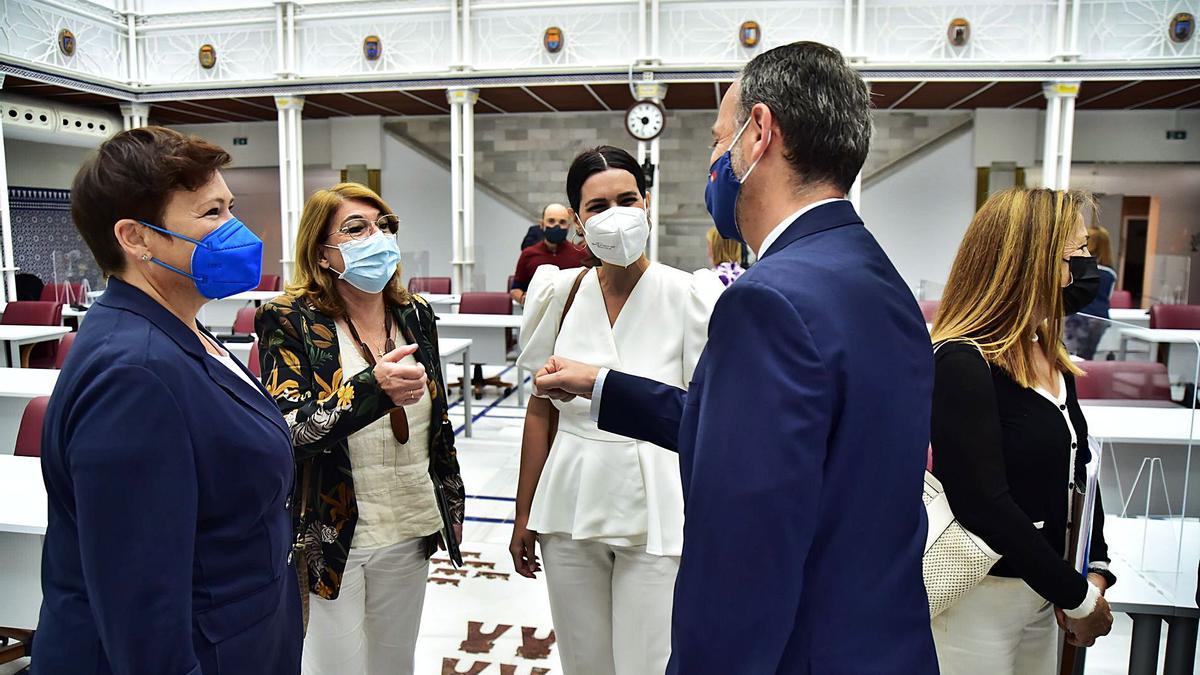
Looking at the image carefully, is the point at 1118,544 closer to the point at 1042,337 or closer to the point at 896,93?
the point at 1042,337

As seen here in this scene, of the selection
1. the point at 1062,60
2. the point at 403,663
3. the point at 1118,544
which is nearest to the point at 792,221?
the point at 403,663

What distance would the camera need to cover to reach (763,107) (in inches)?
45.9

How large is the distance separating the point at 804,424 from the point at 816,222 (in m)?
0.34

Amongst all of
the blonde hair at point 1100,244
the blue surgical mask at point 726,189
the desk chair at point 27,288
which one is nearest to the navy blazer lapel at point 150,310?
the blue surgical mask at point 726,189

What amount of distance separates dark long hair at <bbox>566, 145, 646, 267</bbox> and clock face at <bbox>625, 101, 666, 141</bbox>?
9.18 meters

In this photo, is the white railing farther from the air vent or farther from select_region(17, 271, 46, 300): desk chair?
select_region(17, 271, 46, 300): desk chair

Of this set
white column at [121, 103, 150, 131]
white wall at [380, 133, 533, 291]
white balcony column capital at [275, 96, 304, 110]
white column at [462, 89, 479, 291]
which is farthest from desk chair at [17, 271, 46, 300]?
white column at [462, 89, 479, 291]

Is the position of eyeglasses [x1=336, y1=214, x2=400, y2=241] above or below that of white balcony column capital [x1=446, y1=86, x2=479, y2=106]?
below

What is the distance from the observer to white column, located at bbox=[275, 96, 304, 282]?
12.5m

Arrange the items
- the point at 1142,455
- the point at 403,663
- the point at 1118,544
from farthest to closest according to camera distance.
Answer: the point at 1142,455, the point at 1118,544, the point at 403,663

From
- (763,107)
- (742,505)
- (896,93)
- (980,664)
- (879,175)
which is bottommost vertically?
(980,664)

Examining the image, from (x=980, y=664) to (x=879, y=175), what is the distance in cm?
1315

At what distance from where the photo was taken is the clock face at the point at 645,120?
11227 millimetres

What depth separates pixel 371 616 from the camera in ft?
7.50
